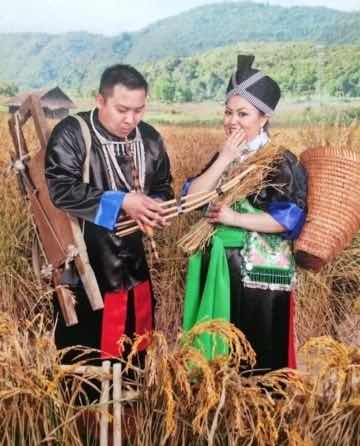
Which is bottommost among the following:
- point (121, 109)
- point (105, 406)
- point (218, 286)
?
point (105, 406)

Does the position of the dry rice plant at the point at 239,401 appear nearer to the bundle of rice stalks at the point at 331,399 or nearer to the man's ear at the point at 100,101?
the bundle of rice stalks at the point at 331,399

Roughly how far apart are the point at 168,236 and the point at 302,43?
129 cm

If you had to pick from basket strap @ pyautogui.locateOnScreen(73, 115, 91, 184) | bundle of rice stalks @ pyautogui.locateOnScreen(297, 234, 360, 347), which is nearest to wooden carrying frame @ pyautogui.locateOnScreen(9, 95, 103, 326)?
basket strap @ pyautogui.locateOnScreen(73, 115, 91, 184)

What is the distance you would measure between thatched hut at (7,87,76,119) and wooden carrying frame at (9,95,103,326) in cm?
63

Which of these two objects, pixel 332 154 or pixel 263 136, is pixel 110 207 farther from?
pixel 332 154

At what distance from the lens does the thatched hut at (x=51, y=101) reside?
380 cm

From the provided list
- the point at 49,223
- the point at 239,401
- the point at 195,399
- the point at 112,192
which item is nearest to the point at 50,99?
the point at 49,223

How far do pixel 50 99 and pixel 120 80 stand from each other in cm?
106

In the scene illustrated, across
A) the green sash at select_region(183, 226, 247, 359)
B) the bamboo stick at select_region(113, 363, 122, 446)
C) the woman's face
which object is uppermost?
the woman's face

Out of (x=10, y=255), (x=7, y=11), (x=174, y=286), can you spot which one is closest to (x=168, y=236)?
(x=174, y=286)

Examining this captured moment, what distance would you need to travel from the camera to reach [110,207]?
2.83m

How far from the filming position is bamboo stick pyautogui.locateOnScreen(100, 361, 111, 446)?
2432mm

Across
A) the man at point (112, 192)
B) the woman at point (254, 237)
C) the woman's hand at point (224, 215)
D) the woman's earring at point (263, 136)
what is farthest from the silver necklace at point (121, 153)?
the woman's earring at point (263, 136)

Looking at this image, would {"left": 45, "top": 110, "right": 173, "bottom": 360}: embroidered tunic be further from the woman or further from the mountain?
the mountain
